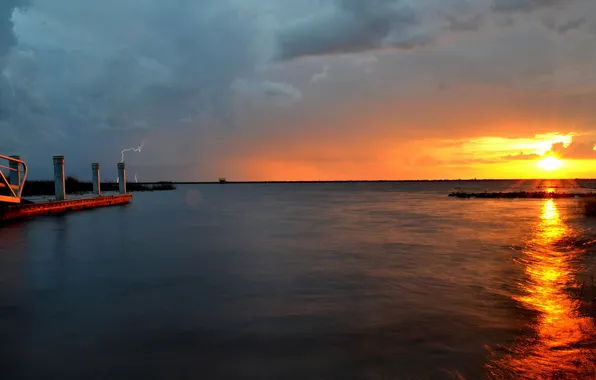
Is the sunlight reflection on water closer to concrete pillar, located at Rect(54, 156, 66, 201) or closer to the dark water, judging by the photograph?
the dark water

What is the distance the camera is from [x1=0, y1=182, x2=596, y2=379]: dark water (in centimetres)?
697

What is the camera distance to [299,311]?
33.4ft

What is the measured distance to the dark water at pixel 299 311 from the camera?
6.97 m

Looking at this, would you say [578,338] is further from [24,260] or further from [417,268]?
[24,260]

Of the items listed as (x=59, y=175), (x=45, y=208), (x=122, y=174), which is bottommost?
(x=45, y=208)

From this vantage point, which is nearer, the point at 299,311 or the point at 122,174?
the point at 299,311

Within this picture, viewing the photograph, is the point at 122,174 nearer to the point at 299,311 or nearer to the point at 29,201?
the point at 29,201

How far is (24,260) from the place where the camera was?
1759 cm

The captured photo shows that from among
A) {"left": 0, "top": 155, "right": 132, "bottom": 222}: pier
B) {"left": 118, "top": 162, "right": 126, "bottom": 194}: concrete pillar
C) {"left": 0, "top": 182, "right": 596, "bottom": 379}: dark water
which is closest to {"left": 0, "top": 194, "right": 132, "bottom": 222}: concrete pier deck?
{"left": 0, "top": 155, "right": 132, "bottom": 222}: pier

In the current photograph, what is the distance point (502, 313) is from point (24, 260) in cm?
1835

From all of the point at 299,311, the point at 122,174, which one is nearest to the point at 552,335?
the point at 299,311

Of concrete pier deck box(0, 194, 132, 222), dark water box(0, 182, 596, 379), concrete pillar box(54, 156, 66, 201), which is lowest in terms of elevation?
dark water box(0, 182, 596, 379)

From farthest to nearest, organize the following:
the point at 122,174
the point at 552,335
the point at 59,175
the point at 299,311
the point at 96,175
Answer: the point at 122,174, the point at 96,175, the point at 59,175, the point at 299,311, the point at 552,335

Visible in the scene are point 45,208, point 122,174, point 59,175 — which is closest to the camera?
point 45,208
